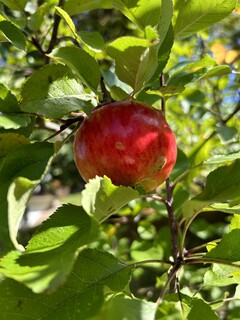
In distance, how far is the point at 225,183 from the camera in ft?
2.48

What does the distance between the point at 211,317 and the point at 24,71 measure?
1.51 metres

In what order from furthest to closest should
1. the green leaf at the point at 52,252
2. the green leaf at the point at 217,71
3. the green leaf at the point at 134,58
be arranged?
the green leaf at the point at 217,71, the green leaf at the point at 134,58, the green leaf at the point at 52,252

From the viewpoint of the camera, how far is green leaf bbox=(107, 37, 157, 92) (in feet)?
2.14

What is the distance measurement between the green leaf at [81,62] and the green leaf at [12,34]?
0.10 meters

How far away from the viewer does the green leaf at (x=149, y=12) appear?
75cm

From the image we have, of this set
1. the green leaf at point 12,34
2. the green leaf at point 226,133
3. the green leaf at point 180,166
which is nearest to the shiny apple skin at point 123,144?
the green leaf at point 12,34

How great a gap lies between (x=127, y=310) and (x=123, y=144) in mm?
257

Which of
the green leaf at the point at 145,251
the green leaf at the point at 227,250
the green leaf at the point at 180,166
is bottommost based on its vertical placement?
A: the green leaf at the point at 145,251

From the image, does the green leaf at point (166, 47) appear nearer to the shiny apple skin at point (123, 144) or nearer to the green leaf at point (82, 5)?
the shiny apple skin at point (123, 144)

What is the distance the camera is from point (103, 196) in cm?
65

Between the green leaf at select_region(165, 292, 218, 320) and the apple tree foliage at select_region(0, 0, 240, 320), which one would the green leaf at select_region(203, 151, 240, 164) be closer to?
the apple tree foliage at select_region(0, 0, 240, 320)

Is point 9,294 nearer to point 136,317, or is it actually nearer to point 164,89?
point 136,317

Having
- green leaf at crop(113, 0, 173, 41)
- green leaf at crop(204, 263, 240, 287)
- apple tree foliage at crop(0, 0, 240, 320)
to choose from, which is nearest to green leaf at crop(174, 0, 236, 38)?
apple tree foliage at crop(0, 0, 240, 320)

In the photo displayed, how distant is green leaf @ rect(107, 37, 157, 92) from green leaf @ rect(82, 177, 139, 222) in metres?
0.18
